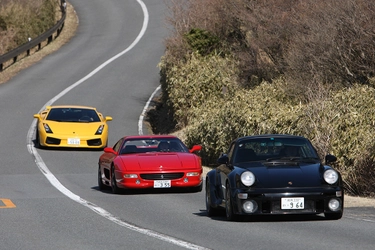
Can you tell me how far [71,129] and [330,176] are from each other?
17.3m

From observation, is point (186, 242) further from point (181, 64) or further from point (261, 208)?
point (181, 64)

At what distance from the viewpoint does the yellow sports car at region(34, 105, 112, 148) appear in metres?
29.4

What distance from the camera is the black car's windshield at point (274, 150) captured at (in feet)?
47.6

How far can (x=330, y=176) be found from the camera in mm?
13547

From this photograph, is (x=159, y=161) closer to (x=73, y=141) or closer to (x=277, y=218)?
(x=277, y=218)

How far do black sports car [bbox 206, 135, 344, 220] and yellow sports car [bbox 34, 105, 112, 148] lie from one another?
15301 millimetres

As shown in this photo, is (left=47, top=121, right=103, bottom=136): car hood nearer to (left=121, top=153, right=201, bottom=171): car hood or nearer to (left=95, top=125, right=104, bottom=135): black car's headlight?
(left=95, top=125, right=104, bottom=135): black car's headlight

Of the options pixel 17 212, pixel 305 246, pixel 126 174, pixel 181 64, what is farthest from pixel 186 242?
pixel 181 64

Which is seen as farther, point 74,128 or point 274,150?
point 74,128

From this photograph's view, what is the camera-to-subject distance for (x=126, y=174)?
740 inches

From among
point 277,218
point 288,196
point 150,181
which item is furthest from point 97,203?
point 288,196

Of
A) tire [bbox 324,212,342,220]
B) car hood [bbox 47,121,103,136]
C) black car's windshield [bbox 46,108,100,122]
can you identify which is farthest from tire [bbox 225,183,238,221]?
black car's windshield [bbox 46,108,100,122]

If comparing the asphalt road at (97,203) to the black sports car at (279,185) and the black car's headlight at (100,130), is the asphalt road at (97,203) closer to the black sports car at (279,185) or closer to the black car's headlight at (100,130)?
the black sports car at (279,185)

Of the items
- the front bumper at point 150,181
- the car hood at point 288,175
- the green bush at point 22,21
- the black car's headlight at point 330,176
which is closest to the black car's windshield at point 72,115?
the front bumper at point 150,181
